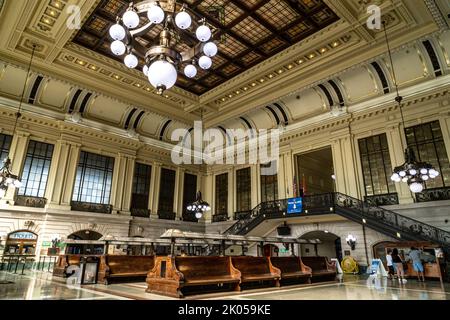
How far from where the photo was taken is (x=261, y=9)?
33.4ft

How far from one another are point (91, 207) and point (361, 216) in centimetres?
1238

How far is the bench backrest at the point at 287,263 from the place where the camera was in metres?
7.88

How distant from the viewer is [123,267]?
27.1ft

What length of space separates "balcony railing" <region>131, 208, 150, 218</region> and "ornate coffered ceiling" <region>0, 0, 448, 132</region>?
230 inches

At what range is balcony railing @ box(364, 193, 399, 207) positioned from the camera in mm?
11922

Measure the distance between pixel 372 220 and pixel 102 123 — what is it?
44.7 feet

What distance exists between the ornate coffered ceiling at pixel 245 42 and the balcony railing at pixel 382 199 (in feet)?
17.8

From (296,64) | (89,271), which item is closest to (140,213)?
(89,271)

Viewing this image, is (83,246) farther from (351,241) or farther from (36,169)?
(351,241)

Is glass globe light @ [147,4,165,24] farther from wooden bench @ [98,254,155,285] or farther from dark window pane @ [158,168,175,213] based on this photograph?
dark window pane @ [158,168,175,213]

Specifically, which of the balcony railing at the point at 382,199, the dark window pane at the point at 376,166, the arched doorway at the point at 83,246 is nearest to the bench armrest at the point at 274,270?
the balcony railing at the point at 382,199
